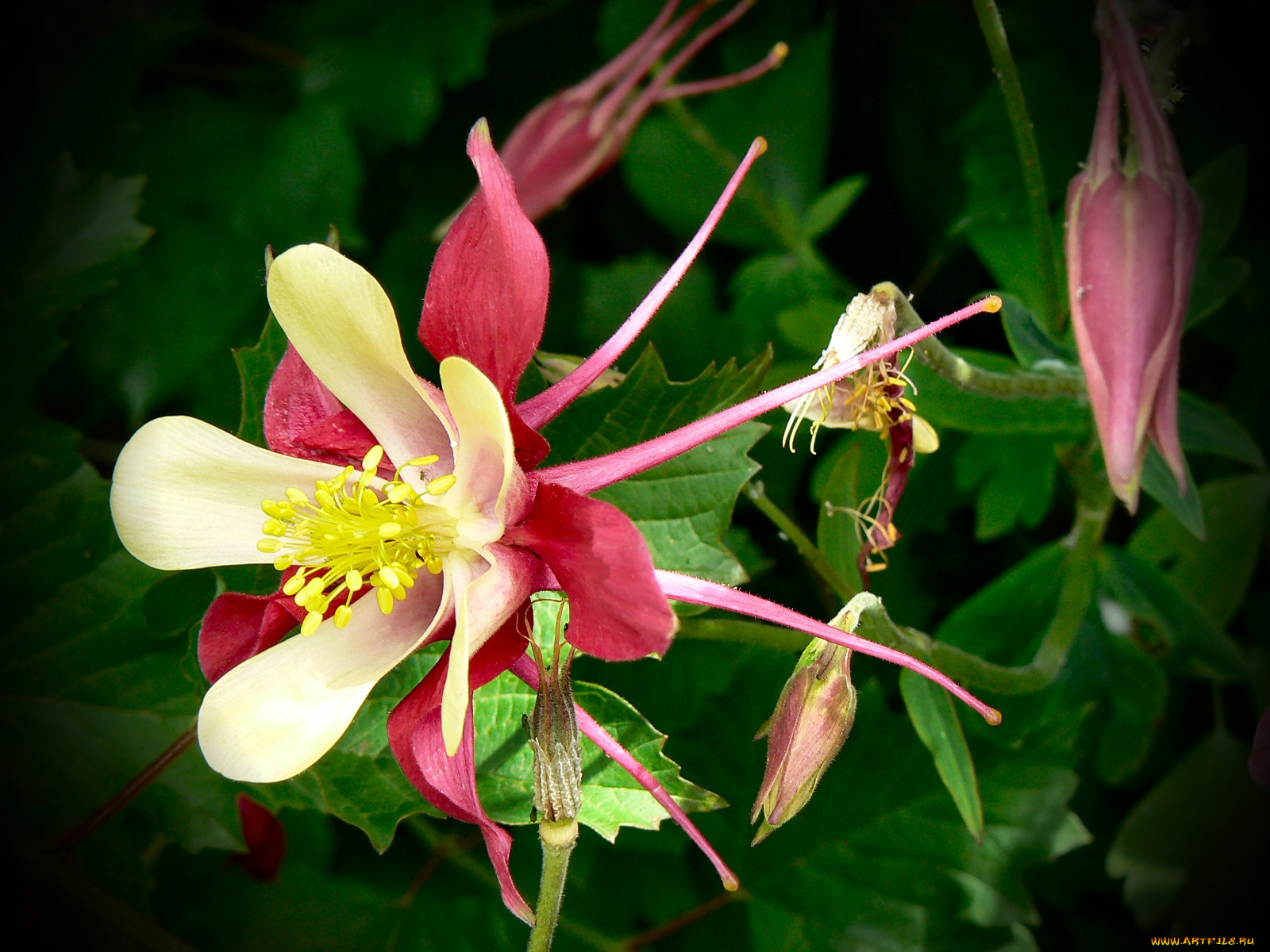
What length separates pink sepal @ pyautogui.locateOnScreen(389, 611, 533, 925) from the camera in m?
0.60

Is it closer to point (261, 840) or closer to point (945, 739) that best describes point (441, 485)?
point (945, 739)

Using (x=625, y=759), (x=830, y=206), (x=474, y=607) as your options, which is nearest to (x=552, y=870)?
(x=625, y=759)

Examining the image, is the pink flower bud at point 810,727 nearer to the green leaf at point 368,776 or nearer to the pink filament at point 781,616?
the pink filament at point 781,616

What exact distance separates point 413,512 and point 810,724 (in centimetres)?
31

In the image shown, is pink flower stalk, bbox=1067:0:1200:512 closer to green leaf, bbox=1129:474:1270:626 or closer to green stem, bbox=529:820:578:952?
green leaf, bbox=1129:474:1270:626

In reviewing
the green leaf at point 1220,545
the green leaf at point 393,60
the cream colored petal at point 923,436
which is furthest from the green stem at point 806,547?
the green leaf at point 393,60

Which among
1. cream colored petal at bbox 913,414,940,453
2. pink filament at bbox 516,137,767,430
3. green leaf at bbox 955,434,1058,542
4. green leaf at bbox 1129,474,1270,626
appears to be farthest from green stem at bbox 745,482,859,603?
green leaf at bbox 1129,474,1270,626

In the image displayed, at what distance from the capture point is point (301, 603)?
0.67 metres

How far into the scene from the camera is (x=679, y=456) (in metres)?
0.84

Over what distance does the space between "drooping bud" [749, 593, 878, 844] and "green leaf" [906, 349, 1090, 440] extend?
33 cm

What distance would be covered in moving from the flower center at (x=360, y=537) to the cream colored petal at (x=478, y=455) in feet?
0.04

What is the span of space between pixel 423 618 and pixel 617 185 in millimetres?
1023

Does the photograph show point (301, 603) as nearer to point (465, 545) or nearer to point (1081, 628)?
point (465, 545)

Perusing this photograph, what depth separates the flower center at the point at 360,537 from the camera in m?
0.67
